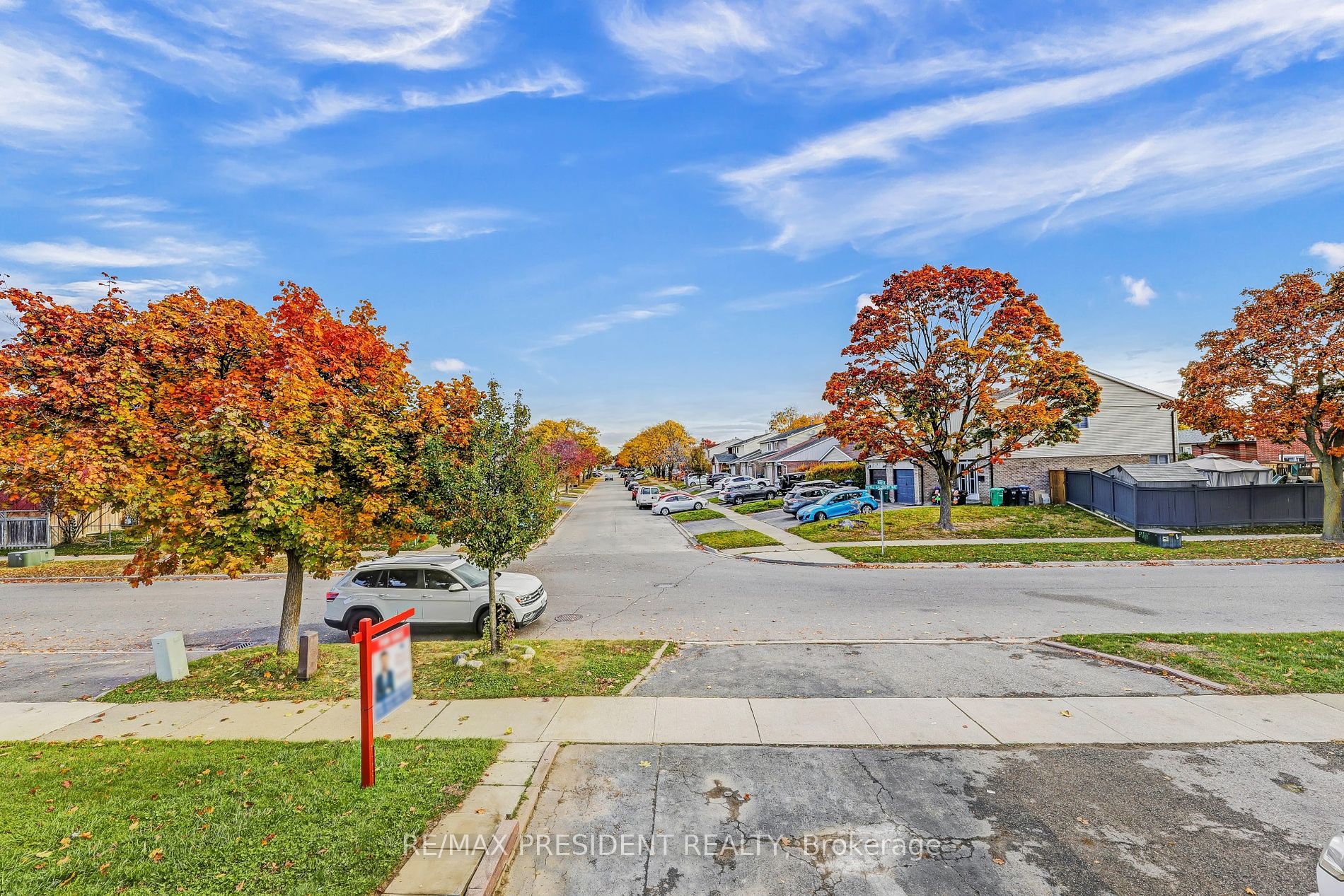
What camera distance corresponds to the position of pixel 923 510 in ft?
95.2

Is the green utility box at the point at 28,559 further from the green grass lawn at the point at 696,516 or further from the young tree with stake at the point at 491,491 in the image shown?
the green grass lawn at the point at 696,516

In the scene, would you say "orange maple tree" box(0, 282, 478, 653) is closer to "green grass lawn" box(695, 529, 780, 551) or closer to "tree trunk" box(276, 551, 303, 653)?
"tree trunk" box(276, 551, 303, 653)

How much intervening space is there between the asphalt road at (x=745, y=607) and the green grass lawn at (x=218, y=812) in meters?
4.30

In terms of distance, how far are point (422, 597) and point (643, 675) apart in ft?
17.6

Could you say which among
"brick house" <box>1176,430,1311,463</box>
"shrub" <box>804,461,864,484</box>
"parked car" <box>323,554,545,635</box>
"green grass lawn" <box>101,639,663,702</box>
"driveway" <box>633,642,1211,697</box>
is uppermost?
"brick house" <box>1176,430,1311,463</box>

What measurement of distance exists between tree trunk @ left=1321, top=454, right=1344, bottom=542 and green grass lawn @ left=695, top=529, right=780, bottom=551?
65.3 feet

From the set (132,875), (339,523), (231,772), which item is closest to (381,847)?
(132,875)

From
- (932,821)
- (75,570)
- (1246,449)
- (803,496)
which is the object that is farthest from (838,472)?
(75,570)

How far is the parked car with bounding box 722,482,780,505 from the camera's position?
4300 cm

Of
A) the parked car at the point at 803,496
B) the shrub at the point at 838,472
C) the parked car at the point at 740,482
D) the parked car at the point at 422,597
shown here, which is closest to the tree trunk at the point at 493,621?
the parked car at the point at 422,597

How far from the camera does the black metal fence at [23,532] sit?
2470cm

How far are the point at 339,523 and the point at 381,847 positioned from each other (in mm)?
5555

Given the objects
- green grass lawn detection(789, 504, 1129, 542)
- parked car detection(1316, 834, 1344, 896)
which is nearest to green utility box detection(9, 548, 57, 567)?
green grass lawn detection(789, 504, 1129, 542)

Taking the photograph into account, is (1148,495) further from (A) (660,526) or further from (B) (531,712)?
(B) (531,712)
